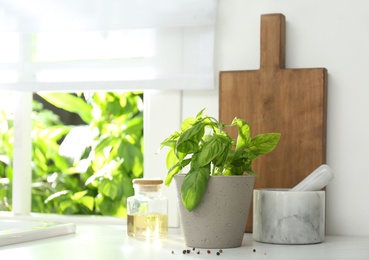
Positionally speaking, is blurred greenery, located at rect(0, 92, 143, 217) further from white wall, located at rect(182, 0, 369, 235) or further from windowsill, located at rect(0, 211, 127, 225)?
white wall, located at rect(182, 0, 369, 235)

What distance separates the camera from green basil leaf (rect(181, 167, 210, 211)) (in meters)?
1.45

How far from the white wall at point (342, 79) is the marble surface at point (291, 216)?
20 cm

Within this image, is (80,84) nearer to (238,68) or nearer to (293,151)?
(238,68)

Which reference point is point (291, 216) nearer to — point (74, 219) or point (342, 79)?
point (342, 79)

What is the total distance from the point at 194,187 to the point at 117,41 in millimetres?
650

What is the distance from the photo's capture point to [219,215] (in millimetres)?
1478

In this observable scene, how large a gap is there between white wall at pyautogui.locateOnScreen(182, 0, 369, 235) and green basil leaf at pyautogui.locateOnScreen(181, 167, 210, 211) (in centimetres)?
43

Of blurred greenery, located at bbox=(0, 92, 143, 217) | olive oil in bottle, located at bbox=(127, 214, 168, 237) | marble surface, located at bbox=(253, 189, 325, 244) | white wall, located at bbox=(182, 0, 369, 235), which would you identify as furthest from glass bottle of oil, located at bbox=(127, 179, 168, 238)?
blurred greenery, located at bbox=(0, 92, 143, 217)

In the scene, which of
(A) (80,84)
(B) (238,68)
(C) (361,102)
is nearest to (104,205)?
(A) (80,84)

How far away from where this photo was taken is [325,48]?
1.79 m

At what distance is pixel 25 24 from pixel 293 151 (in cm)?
80

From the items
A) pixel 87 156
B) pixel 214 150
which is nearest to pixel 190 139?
pixel 214 150

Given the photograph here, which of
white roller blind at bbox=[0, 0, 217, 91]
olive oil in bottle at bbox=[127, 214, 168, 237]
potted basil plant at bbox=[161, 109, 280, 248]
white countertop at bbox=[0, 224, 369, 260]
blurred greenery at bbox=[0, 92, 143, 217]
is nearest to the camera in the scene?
white countertop at bbox=[0, 224, 369, 260]

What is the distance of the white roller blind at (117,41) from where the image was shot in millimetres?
1865
